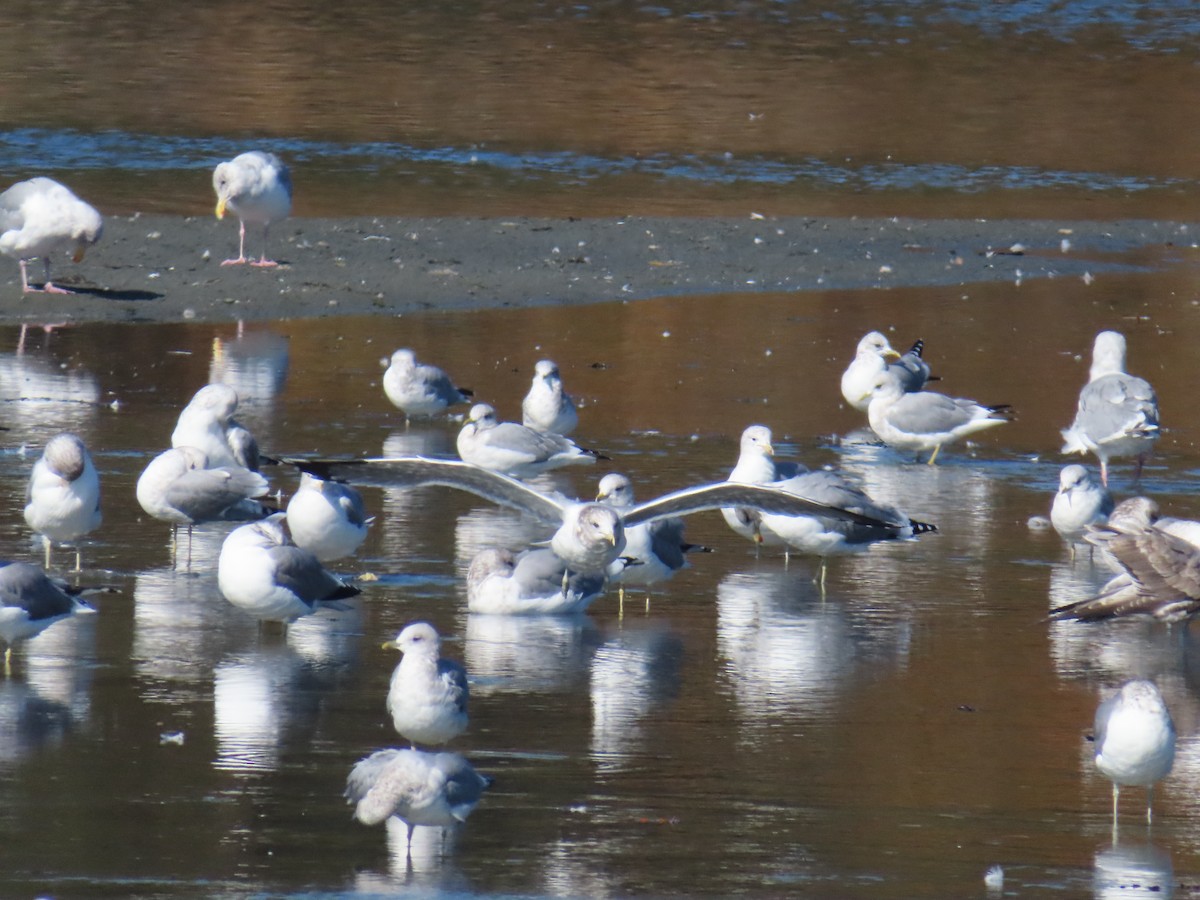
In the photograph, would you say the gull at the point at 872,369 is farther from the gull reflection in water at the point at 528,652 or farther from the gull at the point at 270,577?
the gull at the point at 270,577

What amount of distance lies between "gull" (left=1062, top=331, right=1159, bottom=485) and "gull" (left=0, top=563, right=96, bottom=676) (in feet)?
20.2

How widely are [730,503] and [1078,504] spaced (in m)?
2.44

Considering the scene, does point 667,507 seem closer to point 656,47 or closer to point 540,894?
point 540,894

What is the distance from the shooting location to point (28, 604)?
308 inches

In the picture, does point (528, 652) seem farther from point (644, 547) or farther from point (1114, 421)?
point (1114, 421)

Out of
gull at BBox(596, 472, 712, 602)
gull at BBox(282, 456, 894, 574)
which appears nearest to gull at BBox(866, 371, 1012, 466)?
gull at BBox(596, 472, 712, 602)

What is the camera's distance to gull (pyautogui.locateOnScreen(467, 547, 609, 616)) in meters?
8.84

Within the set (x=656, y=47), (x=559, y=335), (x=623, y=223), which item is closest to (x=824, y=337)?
(x=559, y=335)

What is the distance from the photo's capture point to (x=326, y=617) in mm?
8930

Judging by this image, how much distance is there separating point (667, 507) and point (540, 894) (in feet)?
9.25

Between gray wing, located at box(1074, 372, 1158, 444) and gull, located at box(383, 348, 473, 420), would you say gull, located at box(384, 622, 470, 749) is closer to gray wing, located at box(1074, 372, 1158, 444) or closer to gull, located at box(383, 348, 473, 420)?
gray wing, located at box(1074, 372, 1158, 444)

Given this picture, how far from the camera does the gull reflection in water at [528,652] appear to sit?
789 centimetres

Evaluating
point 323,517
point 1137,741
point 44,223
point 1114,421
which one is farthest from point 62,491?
point 44,223

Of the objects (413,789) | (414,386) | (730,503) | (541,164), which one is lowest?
(413,789)
